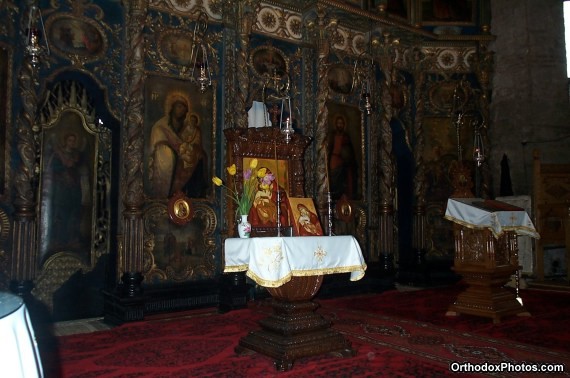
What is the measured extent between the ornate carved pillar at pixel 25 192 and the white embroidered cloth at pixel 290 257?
9.47ft

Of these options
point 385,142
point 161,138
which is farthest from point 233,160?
point 385,142

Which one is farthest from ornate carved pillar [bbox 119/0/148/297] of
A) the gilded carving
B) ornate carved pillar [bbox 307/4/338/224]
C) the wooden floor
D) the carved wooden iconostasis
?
ornate carved pillar [bbox 307/4/338/224]

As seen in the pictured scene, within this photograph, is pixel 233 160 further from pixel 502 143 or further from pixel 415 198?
pixel 502 143

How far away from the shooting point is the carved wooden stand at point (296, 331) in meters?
4.10

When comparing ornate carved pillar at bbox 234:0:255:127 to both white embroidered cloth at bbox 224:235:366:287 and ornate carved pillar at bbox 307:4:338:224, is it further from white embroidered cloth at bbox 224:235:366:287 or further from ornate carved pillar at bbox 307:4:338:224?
white embroidered cloth at bbox 224:235:366:287

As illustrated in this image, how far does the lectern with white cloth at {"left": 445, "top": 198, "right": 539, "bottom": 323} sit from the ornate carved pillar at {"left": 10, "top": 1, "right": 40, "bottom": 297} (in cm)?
530

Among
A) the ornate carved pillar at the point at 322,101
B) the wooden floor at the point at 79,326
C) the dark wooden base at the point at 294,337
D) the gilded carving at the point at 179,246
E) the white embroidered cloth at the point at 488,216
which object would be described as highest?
the ornate carved pillar at the point at 322,101

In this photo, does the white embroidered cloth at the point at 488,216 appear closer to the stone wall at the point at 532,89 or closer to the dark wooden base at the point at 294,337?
the dark wooden base at the point at 294,337

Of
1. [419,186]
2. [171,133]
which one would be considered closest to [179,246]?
[171,133]

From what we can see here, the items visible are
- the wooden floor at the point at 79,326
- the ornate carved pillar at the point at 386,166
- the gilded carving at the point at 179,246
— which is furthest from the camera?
the ornate carved pillar at the point at 386,166

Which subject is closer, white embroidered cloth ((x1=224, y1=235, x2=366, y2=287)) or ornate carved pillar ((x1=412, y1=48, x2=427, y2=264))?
white embroidered cloth ((x1=224, y1=235, x2=366, y2=287))

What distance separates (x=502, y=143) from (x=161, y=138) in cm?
796

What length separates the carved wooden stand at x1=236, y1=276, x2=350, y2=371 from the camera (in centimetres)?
410

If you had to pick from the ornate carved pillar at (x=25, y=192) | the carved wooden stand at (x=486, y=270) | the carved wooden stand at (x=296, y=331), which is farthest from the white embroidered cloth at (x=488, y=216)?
the ornate carved pillar at (x=25, y=192)
